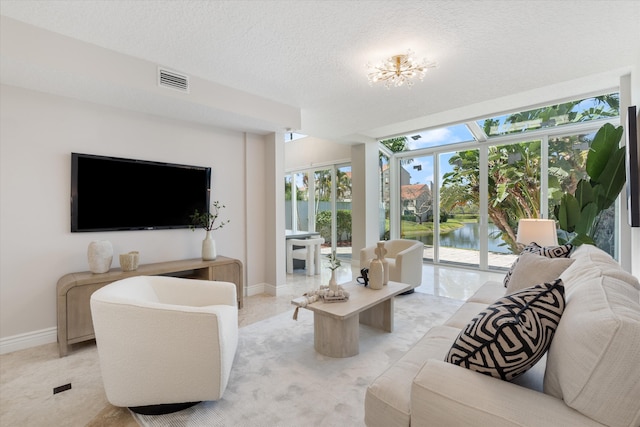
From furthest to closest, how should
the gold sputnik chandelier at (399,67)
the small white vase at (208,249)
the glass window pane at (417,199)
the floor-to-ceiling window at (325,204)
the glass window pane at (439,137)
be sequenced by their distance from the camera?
the floor-to-ceiling window at (325,204) → the glass window pane at (417,199) → the glass window pane at (439,137) → the small white vase at (208,249) → the gold sputnik chandelier at (399,67)

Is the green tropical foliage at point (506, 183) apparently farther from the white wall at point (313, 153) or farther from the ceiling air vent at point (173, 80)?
the ceiling air vent at point (173, 80)

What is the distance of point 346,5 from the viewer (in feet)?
6.39

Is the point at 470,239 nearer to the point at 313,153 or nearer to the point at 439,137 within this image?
the point at 439,137

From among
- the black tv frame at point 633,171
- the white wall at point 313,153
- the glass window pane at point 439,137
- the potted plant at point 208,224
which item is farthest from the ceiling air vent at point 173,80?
the glass window pane at point 439,137

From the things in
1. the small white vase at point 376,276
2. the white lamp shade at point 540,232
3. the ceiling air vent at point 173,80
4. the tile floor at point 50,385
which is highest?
the ceiling air vent at point 173,80

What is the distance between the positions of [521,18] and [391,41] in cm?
92

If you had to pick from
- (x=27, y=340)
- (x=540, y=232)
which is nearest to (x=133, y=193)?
(x=27, y=340)

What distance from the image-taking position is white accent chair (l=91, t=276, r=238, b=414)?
156cm

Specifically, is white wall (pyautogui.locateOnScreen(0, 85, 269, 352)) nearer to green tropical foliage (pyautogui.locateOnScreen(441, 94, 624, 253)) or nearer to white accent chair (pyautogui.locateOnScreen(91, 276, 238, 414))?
white accent chair (pyautogui.locateOnScreen(91, 276, 238, 414))

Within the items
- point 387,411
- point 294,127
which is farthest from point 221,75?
point 387,411

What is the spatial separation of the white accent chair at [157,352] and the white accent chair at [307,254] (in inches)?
142

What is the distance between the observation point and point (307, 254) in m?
5.30

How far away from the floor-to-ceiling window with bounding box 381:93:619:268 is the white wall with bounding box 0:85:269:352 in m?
4.89

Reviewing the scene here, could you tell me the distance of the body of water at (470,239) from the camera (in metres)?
5.29
